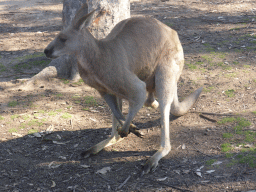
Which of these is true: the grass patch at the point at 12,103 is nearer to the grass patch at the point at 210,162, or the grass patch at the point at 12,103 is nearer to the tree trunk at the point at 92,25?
the tree trunk at the point at 92,25

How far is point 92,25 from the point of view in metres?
4.61

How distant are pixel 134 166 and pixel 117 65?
1.14 m

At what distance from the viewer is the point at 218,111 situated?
4129 mm

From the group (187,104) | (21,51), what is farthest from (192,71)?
(21,51)

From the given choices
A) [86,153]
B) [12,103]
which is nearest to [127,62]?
[86,153]

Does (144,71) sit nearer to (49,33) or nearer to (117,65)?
(117,65)

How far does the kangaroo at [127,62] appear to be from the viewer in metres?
2.76

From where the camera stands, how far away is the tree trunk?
173 inches

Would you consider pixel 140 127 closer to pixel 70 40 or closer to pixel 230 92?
pixel 230 92

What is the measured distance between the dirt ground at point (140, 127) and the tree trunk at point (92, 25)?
5.9 inches

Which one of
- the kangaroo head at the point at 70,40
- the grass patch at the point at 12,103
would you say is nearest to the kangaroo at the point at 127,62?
the kangaroo head at the point at 70,40

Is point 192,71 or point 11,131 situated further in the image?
point 192,71

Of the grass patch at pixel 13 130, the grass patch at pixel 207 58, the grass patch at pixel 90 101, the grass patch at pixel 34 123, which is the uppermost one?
the grass patch at pixel 207 58

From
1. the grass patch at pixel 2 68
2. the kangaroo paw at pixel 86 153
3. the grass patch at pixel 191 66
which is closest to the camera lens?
the kangaroo paw at pixel 86 153
